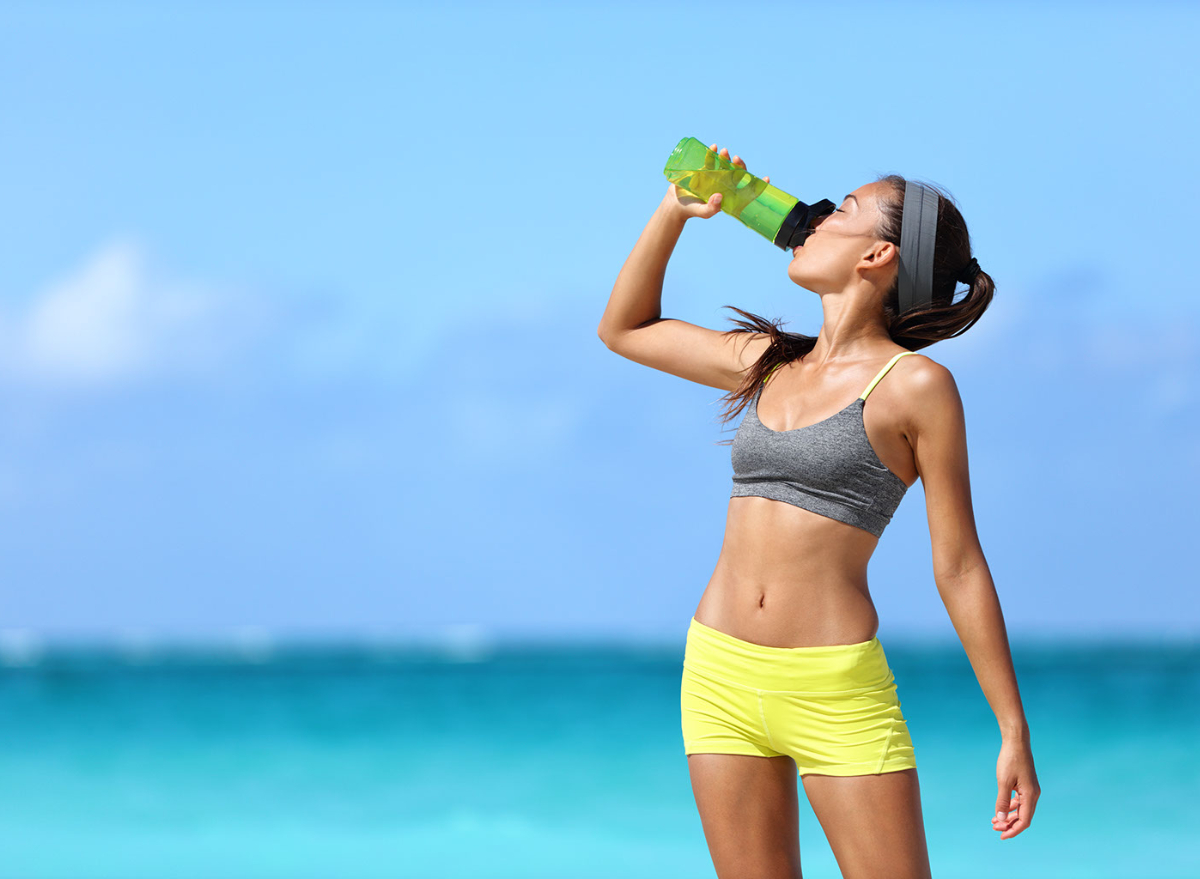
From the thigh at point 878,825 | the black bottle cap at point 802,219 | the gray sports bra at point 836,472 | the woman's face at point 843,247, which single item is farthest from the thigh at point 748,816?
the black bottle cap at point 802,219

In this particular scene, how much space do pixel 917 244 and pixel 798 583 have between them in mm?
722

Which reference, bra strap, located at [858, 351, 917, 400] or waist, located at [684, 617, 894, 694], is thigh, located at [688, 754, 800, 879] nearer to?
waist, located at [684, 617, 894, 694]

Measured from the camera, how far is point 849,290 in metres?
2.55

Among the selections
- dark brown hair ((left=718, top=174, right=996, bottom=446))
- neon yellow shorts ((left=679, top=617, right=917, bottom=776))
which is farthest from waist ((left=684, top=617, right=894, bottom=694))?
dark brown hair ((left=718, top=174, right=996, bottom=446))

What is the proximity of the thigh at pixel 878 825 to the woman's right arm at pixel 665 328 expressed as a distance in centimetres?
92

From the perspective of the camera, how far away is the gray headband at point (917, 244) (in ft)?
8.18

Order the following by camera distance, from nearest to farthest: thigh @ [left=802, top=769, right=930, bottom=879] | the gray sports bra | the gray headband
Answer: thigh @ [left=802, top=769, right=930, bottom=879] < the gray sports bra < the gray headband

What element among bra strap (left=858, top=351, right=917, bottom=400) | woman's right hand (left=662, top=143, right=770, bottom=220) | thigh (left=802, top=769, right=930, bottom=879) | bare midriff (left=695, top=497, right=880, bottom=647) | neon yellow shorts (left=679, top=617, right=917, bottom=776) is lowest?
thigh (left=802, top=769, right=930, bottom=879)

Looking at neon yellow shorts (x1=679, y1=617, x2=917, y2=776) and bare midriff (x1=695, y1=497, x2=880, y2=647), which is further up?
bare midriff (x1=695, y1=497, x2=880, y2=647)

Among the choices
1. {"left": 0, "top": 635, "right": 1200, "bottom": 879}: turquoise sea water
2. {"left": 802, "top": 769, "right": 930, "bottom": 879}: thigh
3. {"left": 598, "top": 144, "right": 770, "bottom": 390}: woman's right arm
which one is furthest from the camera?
{"left": 0, "top": 635, "right": 1200, "bottom": 879}: turquoise sea water

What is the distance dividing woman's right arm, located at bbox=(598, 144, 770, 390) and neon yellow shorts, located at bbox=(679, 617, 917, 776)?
0.66 m

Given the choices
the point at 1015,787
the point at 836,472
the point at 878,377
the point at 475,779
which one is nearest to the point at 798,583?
the point at 836,472

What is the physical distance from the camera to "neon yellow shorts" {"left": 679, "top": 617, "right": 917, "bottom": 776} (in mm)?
2332

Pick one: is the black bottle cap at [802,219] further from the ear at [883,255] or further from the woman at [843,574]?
the ear at [883,255]
